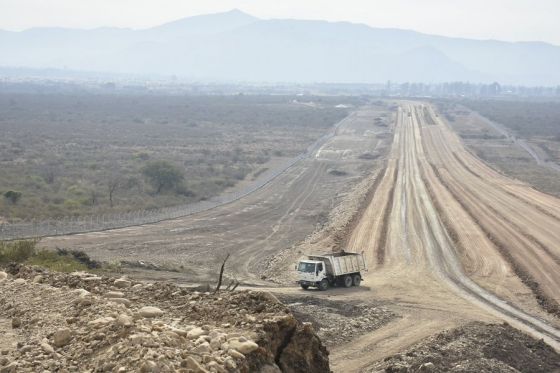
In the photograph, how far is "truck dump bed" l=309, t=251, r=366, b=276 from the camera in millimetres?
34250

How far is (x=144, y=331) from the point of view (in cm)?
1321

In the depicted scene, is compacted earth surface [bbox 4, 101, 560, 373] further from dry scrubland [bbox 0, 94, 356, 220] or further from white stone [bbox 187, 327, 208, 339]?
dry scrubland [bbox 0, 94, 356, 220]

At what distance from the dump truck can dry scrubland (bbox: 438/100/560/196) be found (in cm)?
4435

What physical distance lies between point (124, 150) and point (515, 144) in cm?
6482

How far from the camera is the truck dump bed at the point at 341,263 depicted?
34.2 meters

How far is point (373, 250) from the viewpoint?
44.5 meters

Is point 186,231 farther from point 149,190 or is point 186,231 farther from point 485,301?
point 485,301

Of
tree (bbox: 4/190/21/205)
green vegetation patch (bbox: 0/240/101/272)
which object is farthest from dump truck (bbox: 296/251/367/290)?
tree (bbox: 4/190/21/205)

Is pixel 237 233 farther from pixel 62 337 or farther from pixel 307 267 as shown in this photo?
pixel 62 337

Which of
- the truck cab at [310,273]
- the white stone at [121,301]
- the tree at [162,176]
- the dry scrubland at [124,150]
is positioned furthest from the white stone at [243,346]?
the tree at [162,176]

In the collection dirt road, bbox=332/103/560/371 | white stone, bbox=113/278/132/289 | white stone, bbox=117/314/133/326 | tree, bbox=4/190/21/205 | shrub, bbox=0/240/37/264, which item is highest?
white stone, bbox=117/314/133/326

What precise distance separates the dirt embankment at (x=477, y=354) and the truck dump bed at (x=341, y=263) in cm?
850

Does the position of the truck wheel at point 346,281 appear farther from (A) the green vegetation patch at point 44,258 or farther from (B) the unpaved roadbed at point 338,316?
(A) the green vegetation patch at point 44,258

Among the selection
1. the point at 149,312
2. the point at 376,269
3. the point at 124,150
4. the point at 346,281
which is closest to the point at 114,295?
the point at 149,312
